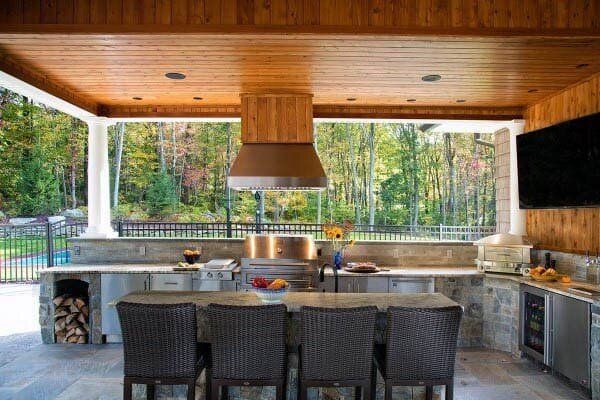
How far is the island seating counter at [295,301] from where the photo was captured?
3145 mm

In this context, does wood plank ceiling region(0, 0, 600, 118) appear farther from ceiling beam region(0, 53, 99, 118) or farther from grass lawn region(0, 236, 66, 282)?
grass lawn region(0, 236, 66, 282)

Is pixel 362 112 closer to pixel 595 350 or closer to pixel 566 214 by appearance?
pixel 566 214

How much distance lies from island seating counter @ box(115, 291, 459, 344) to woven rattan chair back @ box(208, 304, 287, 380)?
0.41 meters

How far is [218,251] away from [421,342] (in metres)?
3.84

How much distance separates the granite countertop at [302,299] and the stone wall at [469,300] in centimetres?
190

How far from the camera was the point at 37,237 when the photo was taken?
375 inches

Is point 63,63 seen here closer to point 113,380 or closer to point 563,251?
point 113,380

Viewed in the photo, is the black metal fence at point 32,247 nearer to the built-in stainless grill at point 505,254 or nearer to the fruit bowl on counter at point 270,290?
the fruit bowl on counter at point 270,290

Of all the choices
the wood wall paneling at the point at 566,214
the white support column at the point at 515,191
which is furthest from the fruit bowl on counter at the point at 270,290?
the white support column at the point at 515,191

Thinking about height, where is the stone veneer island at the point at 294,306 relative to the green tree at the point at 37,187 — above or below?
below

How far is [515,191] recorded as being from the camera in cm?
585

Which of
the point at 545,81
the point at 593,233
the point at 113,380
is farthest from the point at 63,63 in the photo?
the point at 593,233

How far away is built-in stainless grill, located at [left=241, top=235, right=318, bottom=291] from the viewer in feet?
17.2

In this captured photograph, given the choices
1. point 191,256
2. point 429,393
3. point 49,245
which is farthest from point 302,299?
point 49,245
